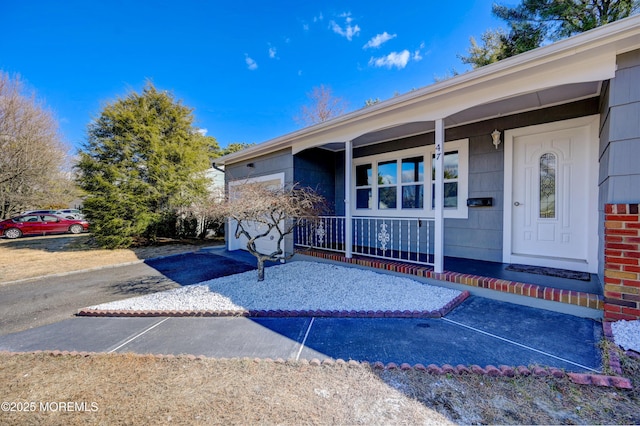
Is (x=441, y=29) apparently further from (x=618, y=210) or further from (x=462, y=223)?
(x=618, y=210)

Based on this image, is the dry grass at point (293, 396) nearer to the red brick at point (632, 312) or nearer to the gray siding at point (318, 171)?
the red brick at point (632, 312)

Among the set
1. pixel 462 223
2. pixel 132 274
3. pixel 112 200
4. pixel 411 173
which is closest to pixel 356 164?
pixel 411 173

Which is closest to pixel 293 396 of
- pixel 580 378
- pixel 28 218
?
pixel 580 378

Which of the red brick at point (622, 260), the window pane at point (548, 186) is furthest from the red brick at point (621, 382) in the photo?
the window pane at point (548, 186)

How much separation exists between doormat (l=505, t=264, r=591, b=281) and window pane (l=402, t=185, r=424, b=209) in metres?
2.08

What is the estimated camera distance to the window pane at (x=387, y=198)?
6445 mm

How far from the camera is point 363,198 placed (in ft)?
23.1

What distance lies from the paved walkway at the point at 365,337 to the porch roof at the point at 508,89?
107 inches

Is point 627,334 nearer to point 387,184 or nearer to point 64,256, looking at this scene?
point 387,184

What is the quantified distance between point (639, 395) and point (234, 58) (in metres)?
12.9

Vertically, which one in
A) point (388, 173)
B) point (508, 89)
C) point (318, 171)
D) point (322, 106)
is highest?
point (322, 106)

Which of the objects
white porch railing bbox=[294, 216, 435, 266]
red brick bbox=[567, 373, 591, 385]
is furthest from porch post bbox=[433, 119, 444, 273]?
red brick bbox=[567, 373, 591, 385]

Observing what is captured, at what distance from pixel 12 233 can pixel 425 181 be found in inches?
722

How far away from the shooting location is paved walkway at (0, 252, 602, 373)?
2.42 m
